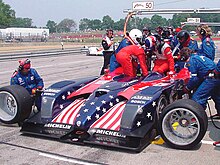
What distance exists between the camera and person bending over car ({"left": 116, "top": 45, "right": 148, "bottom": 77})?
719 cm

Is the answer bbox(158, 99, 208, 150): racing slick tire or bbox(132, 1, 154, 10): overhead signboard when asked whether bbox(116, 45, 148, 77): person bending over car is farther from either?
bbox(132, 1, 154, 10): overhead signboard

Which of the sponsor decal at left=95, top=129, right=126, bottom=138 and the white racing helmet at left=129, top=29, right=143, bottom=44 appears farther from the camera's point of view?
the white racing helmet at left=129, top=29, right=143, bottom=44

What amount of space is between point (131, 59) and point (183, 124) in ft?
7.92

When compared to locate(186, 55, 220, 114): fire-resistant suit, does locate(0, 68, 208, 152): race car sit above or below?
below

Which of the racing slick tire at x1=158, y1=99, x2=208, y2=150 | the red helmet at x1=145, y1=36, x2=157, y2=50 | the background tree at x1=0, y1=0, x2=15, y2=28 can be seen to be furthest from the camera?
the background tree at x1=0, y1=0, x2=15, y2=28

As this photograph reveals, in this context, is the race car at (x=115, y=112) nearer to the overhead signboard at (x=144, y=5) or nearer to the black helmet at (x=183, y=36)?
the black helmet at (x=183, y=36)

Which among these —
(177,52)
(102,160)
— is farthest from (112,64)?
(102,160)

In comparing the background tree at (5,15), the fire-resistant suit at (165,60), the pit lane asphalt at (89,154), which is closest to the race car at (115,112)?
the pit lane asphalt at (89,154)

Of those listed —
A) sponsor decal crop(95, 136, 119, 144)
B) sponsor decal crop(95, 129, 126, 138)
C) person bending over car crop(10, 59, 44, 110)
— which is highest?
person bending over car crop(10, 59, 44, 110)

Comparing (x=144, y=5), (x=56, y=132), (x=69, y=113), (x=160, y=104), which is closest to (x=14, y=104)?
(x=69, y=113)

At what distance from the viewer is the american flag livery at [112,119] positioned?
531 cm

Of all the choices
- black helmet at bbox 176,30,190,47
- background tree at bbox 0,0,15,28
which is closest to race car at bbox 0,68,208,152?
black helmet at bbox 176,30,190,47

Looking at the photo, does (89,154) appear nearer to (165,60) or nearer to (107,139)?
(107,139)

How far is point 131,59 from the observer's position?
7.27 m
